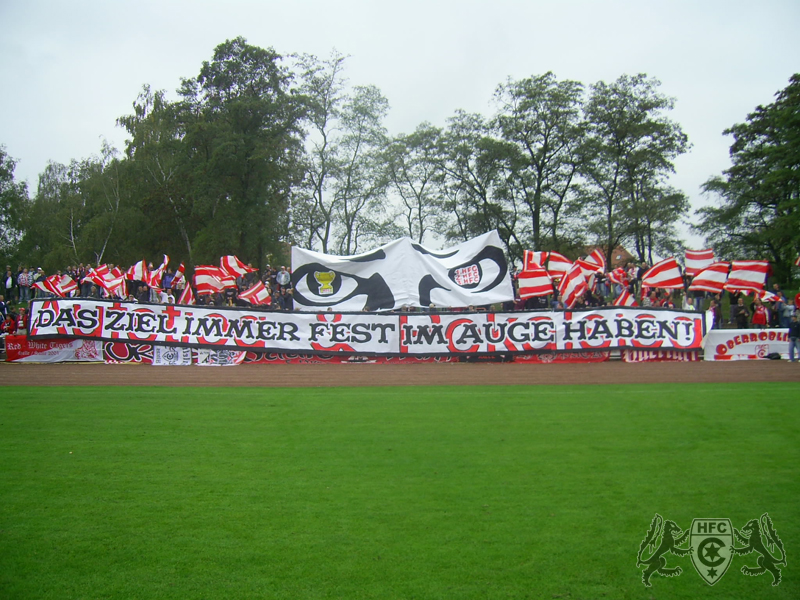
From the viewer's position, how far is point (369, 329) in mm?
22219

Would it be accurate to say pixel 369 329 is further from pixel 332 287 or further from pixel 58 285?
pixel 58 285

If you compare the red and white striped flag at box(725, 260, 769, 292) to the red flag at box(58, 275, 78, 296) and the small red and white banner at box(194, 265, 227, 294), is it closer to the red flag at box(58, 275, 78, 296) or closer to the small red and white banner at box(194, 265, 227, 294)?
the small red and white banner at box(194, 265, 227, 294)

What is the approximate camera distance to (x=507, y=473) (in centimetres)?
744

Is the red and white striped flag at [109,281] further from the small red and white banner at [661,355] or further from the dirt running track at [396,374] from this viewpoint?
the small red and white banner at [661,355]

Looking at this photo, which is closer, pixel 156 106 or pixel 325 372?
pixel 325 372

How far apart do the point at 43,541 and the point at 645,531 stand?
217 inches

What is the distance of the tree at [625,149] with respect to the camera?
39.4 metres

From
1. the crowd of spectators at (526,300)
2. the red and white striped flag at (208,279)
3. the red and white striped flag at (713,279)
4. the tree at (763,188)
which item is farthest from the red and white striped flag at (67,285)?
the tree at (763,188)

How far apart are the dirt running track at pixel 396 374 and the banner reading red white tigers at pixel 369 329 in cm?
113

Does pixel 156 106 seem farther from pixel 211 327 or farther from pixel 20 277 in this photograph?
pixel 211 327

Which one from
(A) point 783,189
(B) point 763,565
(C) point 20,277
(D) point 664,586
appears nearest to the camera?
(D) point 664,586

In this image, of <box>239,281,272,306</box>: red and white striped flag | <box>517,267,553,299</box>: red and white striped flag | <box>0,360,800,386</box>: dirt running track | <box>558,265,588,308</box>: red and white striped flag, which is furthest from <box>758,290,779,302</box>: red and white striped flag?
<box>239,281,272,306</box>: red and white striped flag

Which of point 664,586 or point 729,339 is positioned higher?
point 729,339

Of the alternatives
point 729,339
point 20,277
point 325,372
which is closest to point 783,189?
point 729,339
